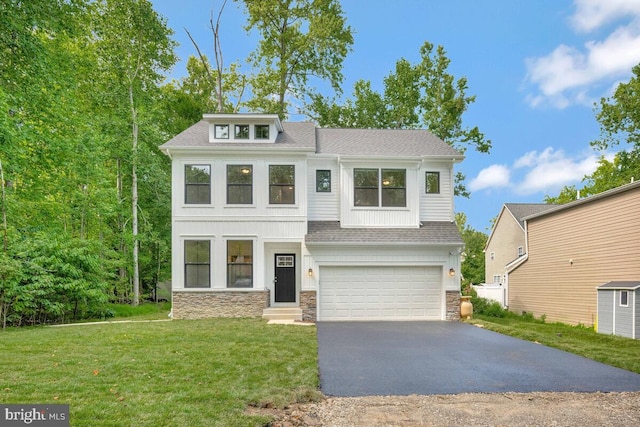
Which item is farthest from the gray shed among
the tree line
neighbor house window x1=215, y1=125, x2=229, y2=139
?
neighbor house window x1=215, y1=125, x2=229, y2=139

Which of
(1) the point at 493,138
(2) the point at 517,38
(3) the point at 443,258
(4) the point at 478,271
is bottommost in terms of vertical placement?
(4) the point at 478,271

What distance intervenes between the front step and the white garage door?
0.87m

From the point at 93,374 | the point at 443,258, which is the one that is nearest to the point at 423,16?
the point at 443,258

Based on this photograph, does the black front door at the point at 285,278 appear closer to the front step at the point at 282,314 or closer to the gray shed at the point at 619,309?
the front step at the point at 282,314

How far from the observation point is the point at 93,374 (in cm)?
574

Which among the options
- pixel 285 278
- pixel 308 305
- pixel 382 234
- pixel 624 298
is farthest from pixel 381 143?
pixel 624 298

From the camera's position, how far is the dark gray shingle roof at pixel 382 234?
41.9ft

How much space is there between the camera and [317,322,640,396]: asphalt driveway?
227 inches

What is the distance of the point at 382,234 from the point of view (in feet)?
43.0

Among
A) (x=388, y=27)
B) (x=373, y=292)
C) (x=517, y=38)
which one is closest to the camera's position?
(x=373, y=292)

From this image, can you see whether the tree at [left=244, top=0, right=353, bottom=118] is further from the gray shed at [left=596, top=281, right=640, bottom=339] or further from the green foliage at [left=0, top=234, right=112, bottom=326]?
the gray shed at [left=596, top=281, right=640, bottom=339]

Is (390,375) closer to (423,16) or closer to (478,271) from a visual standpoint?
(423,16)

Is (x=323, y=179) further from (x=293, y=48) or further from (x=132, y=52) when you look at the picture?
(x=132, y=52)

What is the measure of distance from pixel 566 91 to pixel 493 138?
3945 mm
